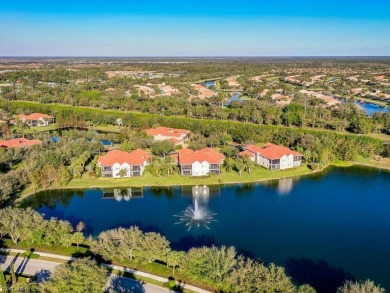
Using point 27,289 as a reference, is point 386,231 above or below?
below

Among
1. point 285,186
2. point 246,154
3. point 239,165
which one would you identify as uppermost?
point 246,154

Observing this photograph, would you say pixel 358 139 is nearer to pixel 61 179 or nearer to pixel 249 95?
pixel 61 179

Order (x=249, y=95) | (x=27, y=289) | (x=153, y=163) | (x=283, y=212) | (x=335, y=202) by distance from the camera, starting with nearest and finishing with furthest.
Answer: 1. (x=27, y=289)
2. (x=283, y=212)
3. (x=335, y=202)
4. (x=153, y=163)
5. (x=249, y=95)

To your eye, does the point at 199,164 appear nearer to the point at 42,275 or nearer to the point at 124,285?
the point at 124,285

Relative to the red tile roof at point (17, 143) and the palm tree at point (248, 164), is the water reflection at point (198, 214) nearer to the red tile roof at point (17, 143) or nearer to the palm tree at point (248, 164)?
the palm tree at point (248, 164)

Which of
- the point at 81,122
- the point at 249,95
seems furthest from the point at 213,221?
the point at 249,95

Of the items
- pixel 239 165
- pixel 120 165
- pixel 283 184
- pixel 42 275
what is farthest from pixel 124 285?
pixel 283 184

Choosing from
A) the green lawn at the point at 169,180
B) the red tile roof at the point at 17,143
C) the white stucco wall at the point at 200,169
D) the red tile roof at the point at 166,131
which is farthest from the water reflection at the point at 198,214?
the red tile roof at the point at 17,143

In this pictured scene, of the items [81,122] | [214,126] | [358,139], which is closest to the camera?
[358,139]
